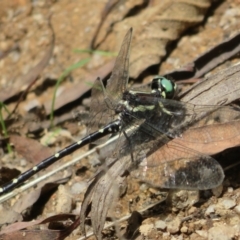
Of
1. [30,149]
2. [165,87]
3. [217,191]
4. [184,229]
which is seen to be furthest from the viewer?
[30,149]

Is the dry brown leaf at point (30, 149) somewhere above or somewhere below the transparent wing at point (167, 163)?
below

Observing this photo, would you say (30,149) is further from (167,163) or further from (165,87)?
(167,163)

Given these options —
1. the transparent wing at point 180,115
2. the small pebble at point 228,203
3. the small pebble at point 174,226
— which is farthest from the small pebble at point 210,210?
the transparent wing at point 180,115

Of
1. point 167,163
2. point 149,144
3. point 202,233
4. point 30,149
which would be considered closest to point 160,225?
point 202,233

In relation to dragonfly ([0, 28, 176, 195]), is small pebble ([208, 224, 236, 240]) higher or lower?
lower

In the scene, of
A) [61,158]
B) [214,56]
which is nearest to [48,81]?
[61,158]

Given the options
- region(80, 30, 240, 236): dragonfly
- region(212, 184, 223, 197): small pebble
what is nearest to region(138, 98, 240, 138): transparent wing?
region(80, 30, 240, 236): dragonfly

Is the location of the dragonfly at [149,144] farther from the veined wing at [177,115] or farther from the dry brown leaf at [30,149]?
the dry brown leaf at [30,149]

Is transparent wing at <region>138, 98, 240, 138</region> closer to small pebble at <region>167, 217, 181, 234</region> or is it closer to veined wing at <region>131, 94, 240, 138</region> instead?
veined wing at <region>131, 94, 240, 138</region>
